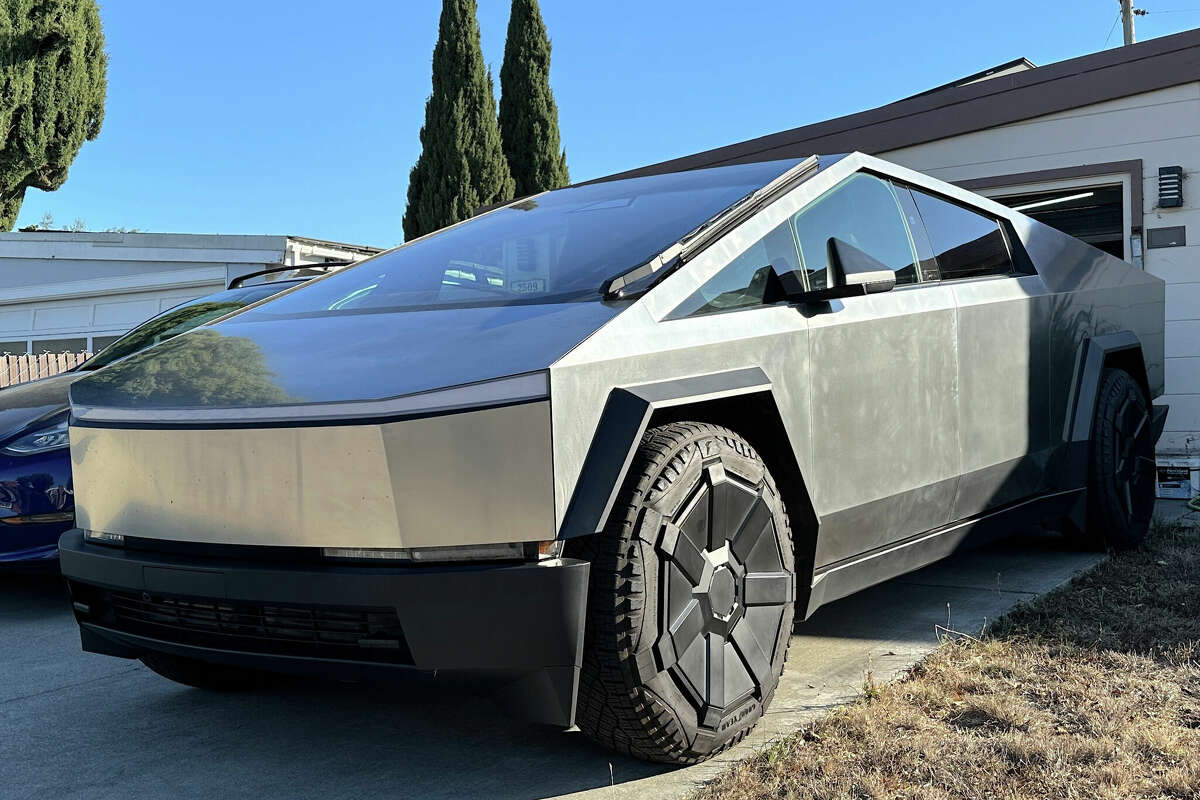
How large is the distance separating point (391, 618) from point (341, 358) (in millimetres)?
626

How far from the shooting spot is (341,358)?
2.42 meters

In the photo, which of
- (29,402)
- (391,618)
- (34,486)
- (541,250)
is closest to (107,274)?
(29,402)

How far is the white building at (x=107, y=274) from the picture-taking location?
13.0 metres

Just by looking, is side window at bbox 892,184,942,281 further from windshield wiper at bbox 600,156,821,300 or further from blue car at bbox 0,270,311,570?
blue car at bbox 0,270,311,570

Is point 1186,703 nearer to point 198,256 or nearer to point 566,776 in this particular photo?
point 566,776

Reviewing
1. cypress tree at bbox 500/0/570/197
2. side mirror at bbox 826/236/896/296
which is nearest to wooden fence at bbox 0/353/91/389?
side mirror at bbox 826/236/896/296

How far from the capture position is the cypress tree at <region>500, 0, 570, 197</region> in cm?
2288

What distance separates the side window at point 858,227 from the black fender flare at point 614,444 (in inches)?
32.3

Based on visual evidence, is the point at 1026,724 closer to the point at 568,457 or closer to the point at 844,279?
the point at 844,279

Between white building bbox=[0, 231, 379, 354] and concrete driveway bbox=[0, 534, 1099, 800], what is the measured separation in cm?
960

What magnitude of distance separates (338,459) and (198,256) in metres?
12.1

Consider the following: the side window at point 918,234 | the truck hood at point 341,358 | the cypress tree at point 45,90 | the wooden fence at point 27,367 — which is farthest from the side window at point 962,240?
the cypress tree at point 45,90

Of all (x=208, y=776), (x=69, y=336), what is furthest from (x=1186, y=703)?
(x=69, y=336)

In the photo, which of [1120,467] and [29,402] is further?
[29,402]
